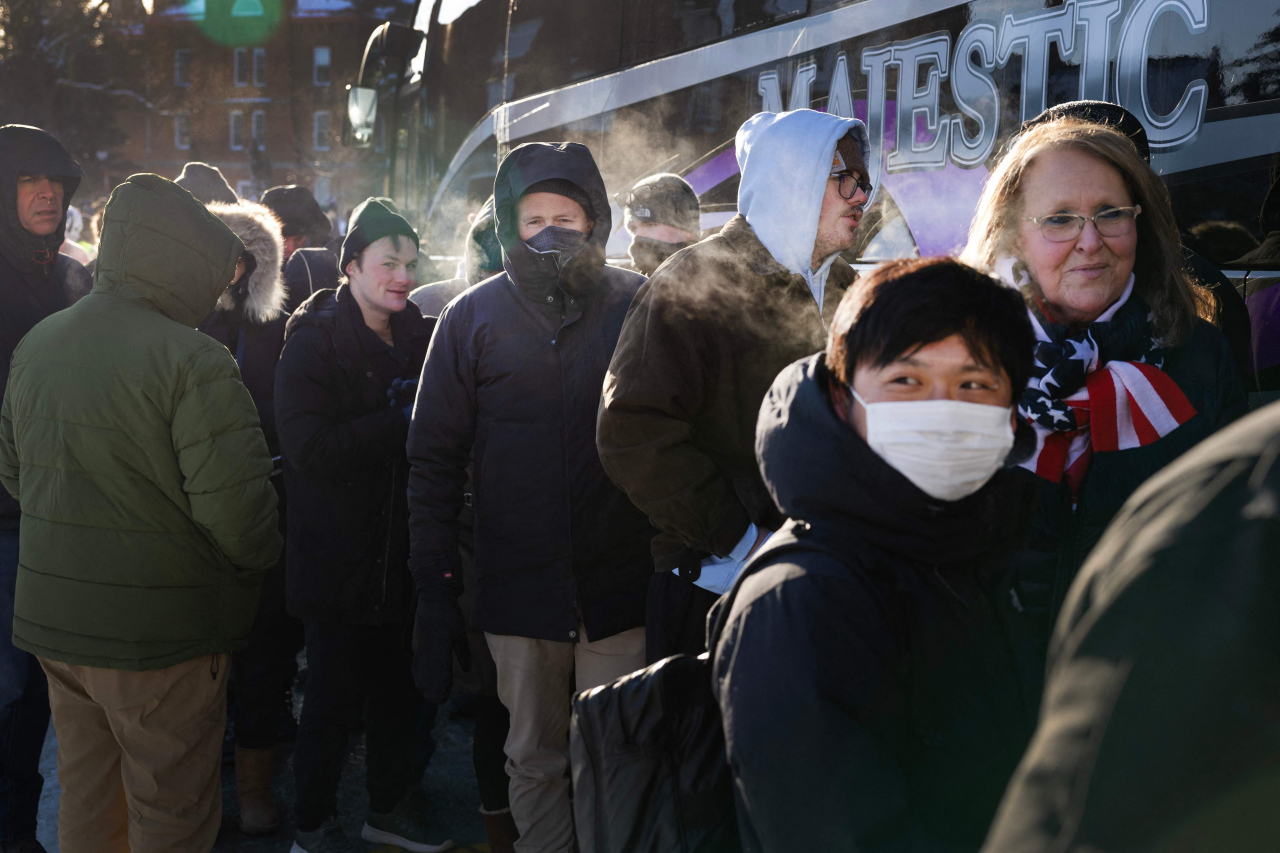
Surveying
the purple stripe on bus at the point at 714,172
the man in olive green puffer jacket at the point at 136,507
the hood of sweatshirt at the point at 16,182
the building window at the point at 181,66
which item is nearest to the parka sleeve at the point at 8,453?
the man in olive green puffer jacket at the point at 136,507

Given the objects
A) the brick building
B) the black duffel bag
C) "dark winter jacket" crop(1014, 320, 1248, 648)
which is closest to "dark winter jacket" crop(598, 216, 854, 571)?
"dark winter jacket" crop(1014, 320, 1248, 648)

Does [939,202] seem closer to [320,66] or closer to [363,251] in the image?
[363,251]

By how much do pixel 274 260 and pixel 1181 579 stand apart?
3881 mm

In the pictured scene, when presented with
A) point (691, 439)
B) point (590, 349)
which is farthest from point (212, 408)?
point (691, 439)

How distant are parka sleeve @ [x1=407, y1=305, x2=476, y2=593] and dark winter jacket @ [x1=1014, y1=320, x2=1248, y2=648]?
153 cm

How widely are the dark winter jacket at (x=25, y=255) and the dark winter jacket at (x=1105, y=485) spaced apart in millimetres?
3303

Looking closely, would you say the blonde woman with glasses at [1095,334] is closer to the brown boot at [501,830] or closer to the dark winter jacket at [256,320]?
the brown boot at [501,830]

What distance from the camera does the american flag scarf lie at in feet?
6.59

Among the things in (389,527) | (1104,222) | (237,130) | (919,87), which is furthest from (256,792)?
(237,130)

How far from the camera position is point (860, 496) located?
1.27 meters

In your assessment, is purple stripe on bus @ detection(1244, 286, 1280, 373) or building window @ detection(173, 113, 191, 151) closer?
purple stripe on bus @ detection(1244, 286, 1280, 373)

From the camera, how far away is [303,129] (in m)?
53.4

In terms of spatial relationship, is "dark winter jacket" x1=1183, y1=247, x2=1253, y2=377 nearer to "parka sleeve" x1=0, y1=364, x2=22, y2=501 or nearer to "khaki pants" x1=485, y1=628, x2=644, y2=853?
"khaki pants" x1=485, y1=628, x2=644, y2=853

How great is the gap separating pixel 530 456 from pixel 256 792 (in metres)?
1.85
